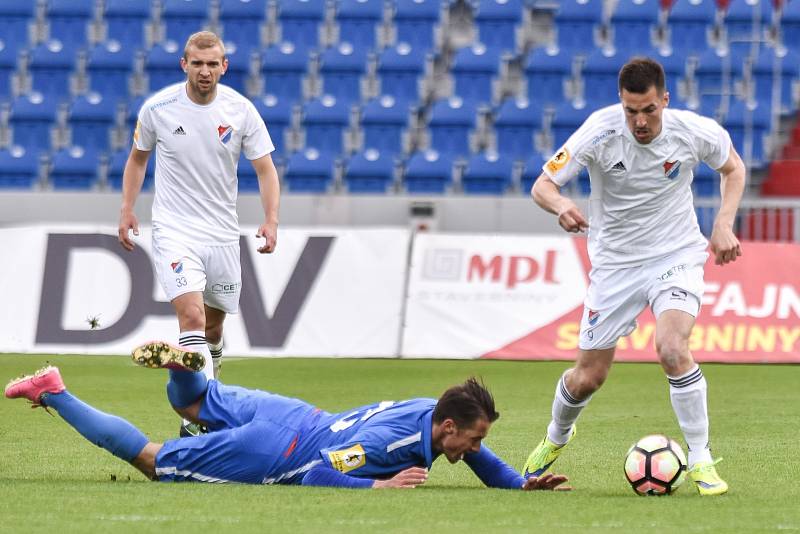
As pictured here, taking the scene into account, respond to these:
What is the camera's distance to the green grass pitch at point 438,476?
5180mm

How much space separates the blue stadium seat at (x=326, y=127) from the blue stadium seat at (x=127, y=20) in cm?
316

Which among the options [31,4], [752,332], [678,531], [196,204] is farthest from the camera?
[31,4]

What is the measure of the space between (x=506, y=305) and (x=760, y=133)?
19.4ft

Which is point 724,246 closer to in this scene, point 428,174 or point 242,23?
point 428,174

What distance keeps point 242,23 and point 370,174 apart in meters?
3.58

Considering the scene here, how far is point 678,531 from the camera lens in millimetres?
5035

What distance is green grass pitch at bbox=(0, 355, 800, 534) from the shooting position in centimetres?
518

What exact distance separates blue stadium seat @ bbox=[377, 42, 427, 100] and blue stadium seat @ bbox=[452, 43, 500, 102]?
51 cm

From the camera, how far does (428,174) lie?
1775cm

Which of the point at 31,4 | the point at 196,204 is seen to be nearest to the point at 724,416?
the point at 196,204

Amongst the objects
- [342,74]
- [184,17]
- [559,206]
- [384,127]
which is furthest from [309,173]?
[559,206]

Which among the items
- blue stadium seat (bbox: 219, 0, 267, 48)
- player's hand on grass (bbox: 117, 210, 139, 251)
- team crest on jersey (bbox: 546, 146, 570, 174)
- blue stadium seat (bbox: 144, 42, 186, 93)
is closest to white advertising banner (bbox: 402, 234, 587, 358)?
player's hand on grass (bbox: 117, 210, 139, 251)

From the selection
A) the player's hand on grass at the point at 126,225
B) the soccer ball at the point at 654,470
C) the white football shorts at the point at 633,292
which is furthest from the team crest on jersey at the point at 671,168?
the player's hand on grass at the point at 126,225

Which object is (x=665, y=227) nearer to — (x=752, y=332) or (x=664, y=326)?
(x=664, y=326)
